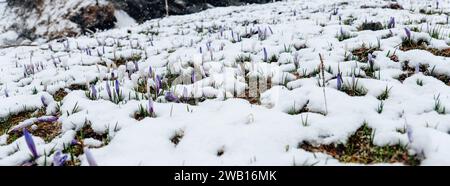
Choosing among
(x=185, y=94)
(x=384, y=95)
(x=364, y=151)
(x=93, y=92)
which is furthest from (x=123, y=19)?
(x=364, y=151)

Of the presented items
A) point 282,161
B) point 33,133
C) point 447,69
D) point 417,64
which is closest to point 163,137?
point 282,161

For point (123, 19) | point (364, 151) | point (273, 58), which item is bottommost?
point (364, 151)

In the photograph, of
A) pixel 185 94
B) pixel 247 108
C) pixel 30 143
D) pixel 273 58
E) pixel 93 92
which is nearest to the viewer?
pixel 30 143

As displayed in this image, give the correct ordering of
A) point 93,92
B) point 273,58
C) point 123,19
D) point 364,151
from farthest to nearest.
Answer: point 123,19 < point 273,58 < point 93,92 < point 364,151

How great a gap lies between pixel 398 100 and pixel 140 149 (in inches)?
91.8

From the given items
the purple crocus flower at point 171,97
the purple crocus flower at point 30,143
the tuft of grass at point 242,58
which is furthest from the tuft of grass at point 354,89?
the purple crocus flower at point 30,143

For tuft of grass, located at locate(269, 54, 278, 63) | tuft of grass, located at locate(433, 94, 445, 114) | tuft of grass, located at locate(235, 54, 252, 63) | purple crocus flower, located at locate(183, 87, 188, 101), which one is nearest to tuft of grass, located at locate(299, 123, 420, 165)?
tuft of grass, located at locate(433, 94, 445, 114)

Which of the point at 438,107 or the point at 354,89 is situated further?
the point at 354,89

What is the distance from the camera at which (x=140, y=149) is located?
109 inches

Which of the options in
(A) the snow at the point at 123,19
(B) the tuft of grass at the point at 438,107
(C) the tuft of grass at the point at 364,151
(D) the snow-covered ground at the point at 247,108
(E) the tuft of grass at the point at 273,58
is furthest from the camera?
(A) the snow at the point at 123,19

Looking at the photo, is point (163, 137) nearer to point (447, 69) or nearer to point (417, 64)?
point (417, 64)

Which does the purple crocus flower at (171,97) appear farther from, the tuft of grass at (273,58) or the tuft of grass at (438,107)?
the tuft of grass at (438,107)

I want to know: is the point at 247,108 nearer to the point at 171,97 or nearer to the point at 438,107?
the point at 171,97

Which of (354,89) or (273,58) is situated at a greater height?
(273,58)
